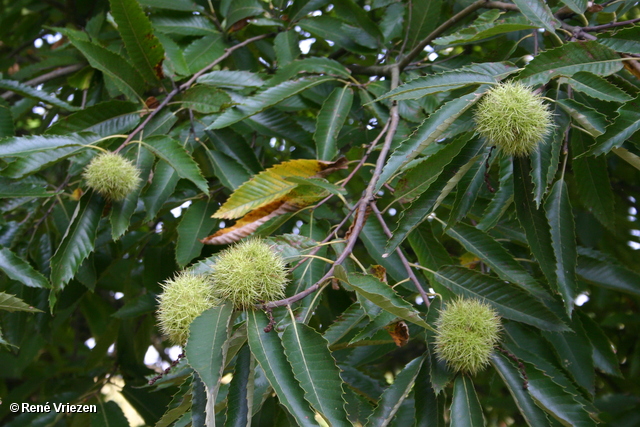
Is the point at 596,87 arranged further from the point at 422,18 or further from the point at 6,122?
the point at 6,122

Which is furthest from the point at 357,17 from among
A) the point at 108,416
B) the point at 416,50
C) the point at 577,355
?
the point at 108,416

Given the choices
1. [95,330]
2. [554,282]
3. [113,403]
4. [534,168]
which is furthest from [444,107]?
[95,330]

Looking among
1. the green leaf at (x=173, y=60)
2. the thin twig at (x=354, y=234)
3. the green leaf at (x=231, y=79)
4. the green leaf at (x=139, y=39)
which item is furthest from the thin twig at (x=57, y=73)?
the thin twig at (x=354, y=234)

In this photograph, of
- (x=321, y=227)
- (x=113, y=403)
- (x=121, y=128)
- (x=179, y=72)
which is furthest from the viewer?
(x=113, y=403)

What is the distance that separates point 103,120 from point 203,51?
541mm

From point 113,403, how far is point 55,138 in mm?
1088

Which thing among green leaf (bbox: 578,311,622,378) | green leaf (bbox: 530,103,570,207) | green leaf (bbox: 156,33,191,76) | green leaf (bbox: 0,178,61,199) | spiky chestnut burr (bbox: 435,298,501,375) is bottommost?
green leaf (bbox: 578,311,622,378)

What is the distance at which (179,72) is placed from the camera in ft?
6.23

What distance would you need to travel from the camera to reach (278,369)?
35.8 inches

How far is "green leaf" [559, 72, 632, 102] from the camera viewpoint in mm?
1123

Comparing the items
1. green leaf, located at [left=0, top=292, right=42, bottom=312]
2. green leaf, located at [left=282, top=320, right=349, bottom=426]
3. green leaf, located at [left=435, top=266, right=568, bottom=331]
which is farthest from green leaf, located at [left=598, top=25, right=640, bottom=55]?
green leaf, located at [left=0, top=292, right=42, bottom=312]

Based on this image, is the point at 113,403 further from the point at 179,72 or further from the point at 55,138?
the point at 179,72

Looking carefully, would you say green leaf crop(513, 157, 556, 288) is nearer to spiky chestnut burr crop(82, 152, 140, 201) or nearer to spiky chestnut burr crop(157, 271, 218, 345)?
spiky chestnut burr crop(157, 271, 218, 345)

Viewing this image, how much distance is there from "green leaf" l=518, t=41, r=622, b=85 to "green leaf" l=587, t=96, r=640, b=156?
0.14 metres
